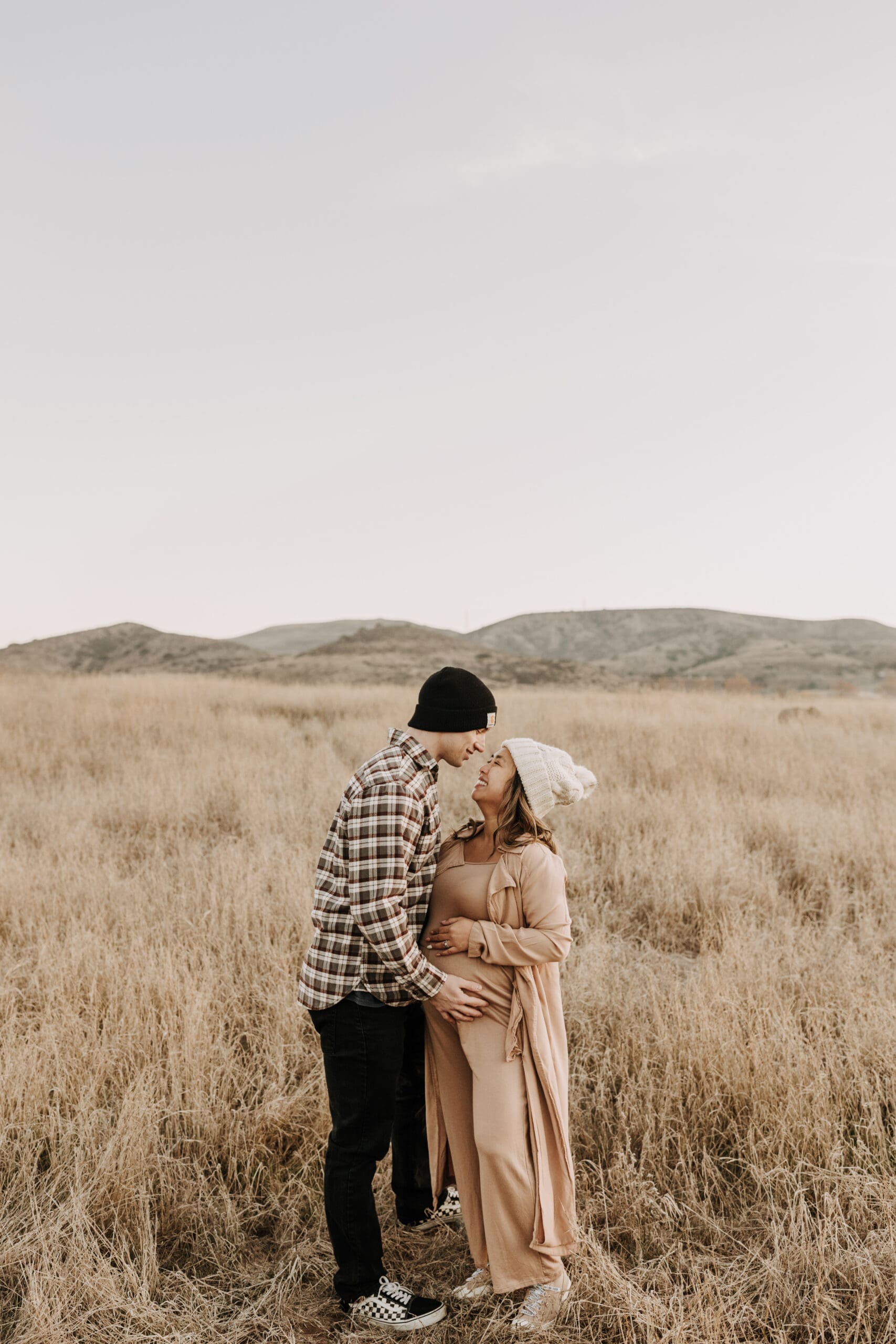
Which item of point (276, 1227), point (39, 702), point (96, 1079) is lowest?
point (276, 1227)

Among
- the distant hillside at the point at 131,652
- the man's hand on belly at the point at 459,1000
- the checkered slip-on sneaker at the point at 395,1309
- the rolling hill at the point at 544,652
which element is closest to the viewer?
the man's hand on belly at the point at 459,1000

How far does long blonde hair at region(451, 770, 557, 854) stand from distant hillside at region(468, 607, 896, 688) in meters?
59.4

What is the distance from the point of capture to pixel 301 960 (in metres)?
4.62

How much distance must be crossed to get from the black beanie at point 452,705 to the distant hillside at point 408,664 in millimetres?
22589

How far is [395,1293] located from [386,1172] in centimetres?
78

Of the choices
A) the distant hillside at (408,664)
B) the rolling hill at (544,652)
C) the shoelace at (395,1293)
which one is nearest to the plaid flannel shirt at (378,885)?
the shoelace at (395,1293)

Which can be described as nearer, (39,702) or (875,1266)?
(875,1266)

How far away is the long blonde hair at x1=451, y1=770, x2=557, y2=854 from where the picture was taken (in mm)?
2424

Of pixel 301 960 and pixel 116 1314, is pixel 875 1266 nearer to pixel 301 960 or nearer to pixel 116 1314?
pixel 116 1314

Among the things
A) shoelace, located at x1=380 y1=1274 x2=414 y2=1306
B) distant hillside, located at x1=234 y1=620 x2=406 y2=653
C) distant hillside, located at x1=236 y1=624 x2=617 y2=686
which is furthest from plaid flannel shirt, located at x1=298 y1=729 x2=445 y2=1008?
distant hillside, located at x1=234 y1=620 x2=406 y2=653

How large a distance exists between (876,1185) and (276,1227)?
2.22 meters

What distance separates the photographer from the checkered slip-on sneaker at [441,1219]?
295cm

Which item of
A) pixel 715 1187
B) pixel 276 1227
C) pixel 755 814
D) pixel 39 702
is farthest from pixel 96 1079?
pixel 39 702

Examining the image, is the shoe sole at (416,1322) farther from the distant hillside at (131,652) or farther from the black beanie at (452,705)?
the distant hillside at (131,652)
